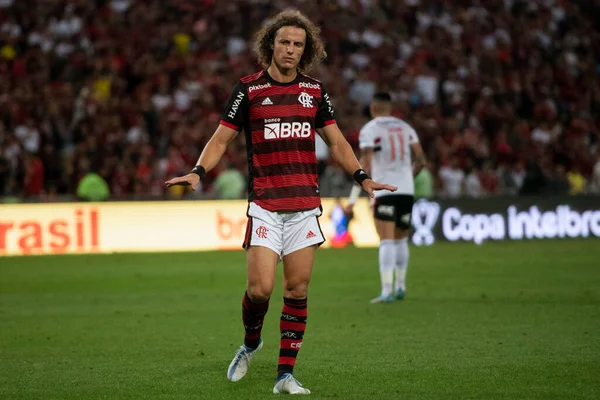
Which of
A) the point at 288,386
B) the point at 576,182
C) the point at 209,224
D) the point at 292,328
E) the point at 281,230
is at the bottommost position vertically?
the point at 288,386

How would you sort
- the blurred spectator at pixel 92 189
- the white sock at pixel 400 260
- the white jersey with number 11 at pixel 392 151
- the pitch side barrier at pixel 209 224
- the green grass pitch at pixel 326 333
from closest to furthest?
1. the green grass pitch at pixel 326 333
2. the white jersey with number 11 at pixel 392 151
3. the white sock at pixel 400 260
4. the pitch side barrier at pixel 209 224
5. the blurred spectator at pixel 92 189

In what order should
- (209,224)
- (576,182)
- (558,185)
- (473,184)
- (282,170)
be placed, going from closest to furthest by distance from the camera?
1. (282,170)
2. (209,224)
3. (473,184)
4. (558,185)
5. (576,182)

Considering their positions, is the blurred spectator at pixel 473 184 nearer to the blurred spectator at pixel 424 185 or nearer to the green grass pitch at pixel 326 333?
the blurred spectator at pixel 424 185

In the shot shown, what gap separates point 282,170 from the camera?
7242mm

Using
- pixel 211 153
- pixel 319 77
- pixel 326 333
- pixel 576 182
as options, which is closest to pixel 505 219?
pixel 576 182

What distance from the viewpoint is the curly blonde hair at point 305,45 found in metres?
7.40

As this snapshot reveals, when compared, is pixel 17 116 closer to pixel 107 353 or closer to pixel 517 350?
pixel 107 353

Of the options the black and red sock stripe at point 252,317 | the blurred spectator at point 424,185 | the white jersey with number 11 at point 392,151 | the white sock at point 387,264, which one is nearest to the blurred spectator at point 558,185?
the blurred spectator at point 424,185

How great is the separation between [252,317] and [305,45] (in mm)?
2015

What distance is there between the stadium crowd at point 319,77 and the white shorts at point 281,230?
15.8 metres

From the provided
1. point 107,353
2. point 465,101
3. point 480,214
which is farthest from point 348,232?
point 107,353

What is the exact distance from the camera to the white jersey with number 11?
13242 mm

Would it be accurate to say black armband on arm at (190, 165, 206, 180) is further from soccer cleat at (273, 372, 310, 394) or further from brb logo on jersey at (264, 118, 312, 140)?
soccer cleat at (273, 372, 310, 394)

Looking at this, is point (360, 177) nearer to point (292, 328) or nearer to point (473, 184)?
point (292, 328)
